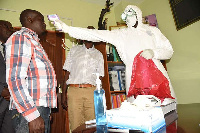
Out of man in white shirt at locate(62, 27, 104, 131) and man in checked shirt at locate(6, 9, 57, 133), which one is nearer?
man in checked shirt at locate(6, 9, 57, 133)

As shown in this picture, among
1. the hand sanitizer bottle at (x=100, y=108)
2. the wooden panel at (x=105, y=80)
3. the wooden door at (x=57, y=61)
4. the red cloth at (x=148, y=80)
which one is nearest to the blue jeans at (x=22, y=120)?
the hand sanitizer bottle at (x=100, y=108)

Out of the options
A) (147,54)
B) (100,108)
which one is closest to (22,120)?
(100,108)

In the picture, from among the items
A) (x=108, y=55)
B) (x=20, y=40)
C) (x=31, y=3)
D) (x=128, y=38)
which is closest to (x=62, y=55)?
(x=108, y=55)

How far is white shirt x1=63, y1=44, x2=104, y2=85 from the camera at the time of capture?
6.51ft

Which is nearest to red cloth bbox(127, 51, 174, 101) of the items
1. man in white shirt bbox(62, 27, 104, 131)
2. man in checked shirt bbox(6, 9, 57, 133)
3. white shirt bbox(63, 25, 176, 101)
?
white shirt bbox(63, 25, 176, 101)

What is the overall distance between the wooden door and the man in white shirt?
1.29 feet

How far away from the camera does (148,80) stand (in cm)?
106

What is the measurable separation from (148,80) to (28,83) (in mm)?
807

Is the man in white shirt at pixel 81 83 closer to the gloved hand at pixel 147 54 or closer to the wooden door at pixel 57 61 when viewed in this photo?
the wooden door at pixel 57 61

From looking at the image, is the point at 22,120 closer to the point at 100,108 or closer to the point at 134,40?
the point at 100,108

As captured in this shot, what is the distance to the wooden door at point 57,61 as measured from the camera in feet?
7.63

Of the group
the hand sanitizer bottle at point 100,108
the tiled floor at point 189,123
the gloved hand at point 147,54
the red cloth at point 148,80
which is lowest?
the tiled floor at point 189,123

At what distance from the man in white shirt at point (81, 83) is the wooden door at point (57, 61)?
39cm

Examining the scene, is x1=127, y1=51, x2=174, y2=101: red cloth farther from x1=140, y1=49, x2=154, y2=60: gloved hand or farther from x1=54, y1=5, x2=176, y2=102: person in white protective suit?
x1=54, y1=5, x2=176, y2=102: person in white protective suit
